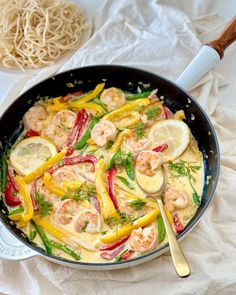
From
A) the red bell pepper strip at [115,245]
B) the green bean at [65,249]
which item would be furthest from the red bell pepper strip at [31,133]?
the red bell pepper strip at [115,245]

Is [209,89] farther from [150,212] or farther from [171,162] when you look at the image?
[150,212]

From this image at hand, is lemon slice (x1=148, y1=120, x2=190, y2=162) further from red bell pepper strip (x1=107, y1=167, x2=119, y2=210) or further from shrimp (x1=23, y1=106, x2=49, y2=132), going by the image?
shrimp (x1=23, y1=106, x2=49, y2=132)

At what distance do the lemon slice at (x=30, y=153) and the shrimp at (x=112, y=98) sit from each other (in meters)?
0.36

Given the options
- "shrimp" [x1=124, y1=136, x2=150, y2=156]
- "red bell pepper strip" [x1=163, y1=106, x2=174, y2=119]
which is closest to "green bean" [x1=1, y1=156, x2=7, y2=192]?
"shrimp" [x1=124, y1=136, x2=150, y2=156]

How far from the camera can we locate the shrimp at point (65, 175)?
238cm

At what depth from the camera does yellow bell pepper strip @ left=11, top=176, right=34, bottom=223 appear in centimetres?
225

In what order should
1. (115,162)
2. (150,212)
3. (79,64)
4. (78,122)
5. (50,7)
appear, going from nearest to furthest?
1. (150,212)
2. (115,162)
3. (78,122)
4. (79,64)
5. (50,7)

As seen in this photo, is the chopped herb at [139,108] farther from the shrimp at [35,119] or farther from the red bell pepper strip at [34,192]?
the red bell pepper strip at [34,192]

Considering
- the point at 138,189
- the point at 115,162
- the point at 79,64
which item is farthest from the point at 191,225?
the point at 79,64

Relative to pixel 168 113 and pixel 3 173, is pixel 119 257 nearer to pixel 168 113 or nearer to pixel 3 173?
pixel 3 173

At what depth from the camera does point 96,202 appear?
2307 mm

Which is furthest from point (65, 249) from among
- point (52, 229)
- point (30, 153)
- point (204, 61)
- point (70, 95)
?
point (204, 61)

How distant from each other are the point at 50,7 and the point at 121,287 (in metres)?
1.73

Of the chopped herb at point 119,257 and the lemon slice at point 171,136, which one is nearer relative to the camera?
the chopped herb at point 119,257
